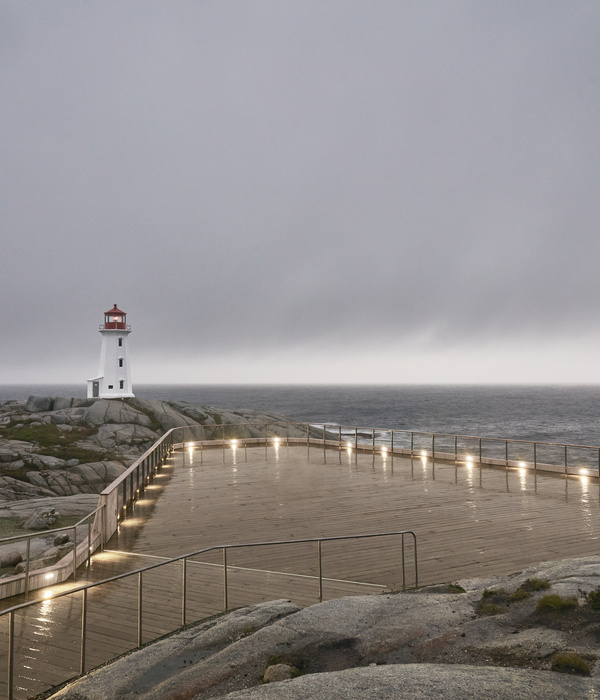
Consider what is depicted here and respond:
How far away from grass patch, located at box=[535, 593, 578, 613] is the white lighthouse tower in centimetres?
5051

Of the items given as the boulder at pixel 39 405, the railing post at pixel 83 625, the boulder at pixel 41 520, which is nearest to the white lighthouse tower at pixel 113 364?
the boulder at pixel 39 405

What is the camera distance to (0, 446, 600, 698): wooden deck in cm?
559

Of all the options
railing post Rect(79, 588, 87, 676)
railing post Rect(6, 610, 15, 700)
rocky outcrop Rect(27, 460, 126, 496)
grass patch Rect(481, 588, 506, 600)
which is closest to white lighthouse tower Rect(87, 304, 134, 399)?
rocky outcrop Rect(27, 460, 126, 496)

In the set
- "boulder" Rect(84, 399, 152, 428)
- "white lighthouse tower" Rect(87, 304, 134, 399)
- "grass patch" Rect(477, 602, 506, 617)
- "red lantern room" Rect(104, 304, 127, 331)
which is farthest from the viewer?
"red lantern room" Rect(104, 304, 127, 331)

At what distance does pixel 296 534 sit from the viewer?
10164mm

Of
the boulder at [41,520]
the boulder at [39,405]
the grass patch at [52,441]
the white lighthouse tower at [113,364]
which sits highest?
the white lighthouse tower at [113,364]

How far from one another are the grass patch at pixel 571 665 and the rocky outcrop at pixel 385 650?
2 centimetres

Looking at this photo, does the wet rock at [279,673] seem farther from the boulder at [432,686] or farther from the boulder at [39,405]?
the boulder at [39,405]

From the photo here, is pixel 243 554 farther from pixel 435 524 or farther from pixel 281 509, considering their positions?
pixel 435 524

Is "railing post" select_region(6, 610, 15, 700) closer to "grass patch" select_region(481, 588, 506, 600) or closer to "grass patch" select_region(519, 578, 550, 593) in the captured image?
"grass patch" select_region(481, 588, 506, 600)

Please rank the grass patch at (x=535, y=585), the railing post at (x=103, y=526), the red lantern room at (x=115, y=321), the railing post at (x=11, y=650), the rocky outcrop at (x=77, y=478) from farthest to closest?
the red lantern room at (x=115, y=321), the rocky outcrop at (x=77, y=478), the railing post at (x=103, y=526), the grass patch at (x=535, y=585), the railing post at (x=11, y=650)

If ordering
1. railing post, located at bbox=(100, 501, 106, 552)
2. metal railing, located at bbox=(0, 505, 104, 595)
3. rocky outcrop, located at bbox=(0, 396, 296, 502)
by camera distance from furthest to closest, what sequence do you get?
rocky outcrop, located at bbox=(0, 396, 296, 502), railing post, located at bbox=(100, 501, 106, 552), metal railing, located at bbox=(0, 505, 104, 595)

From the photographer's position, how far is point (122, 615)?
6.07 m

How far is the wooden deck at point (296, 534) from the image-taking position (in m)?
5.59
